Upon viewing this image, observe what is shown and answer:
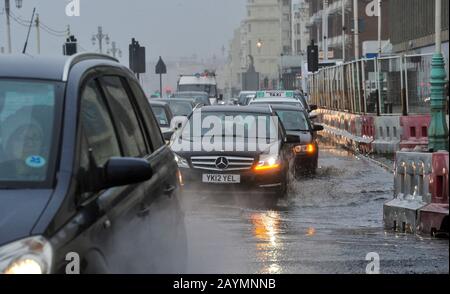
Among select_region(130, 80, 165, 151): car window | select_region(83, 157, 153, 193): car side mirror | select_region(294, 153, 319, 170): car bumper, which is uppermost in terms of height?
select_region(130, 80, 165, 151): car window

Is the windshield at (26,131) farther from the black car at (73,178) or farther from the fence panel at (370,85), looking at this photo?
the fence panel at (370,85)

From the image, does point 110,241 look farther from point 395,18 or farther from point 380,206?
point 395,18

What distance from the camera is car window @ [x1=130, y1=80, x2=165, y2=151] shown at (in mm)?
5891

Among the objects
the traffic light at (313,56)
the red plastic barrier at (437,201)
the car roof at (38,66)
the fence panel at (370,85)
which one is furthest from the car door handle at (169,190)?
the traffic light at (313,56)

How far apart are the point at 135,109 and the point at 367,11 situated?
75.9 meters

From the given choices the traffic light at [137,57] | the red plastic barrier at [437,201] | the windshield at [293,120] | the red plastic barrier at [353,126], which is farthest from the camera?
the traffic light at [137,57]

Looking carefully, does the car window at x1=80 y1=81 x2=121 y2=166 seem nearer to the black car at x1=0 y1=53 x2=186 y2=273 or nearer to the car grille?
the black car at x1=0 y1=53 x2=186 y2=273

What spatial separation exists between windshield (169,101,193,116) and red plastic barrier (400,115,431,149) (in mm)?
7522

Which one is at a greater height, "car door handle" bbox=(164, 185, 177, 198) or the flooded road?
"car door handle" bbox=(164, 185, 177, 198)

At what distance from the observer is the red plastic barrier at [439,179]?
977 cm

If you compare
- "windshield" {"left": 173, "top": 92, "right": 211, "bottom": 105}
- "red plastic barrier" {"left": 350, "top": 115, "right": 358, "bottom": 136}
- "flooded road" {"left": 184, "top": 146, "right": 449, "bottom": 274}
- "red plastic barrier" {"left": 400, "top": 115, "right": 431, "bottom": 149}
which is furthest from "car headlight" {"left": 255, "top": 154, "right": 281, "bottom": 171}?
"windshield" {"left": 173, "top": 92, "right": 211, "bottom": 105}

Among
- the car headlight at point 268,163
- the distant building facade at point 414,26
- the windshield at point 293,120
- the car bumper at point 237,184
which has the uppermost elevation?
the distant building facade at point 414,26

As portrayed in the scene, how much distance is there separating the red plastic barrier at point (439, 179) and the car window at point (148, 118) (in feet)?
14.6

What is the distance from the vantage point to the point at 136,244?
4.45m
